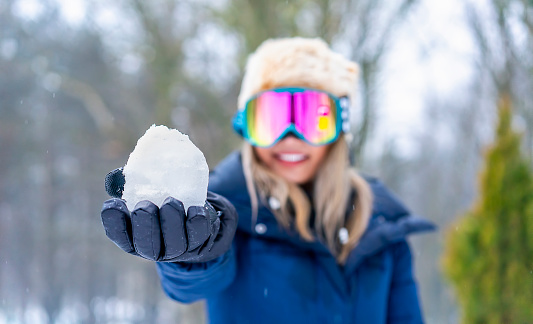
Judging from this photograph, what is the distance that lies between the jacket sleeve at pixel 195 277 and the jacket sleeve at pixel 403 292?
2.29 feet

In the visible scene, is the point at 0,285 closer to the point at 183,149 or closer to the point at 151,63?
the point at 151,63

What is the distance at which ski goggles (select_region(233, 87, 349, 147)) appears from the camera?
1.66m

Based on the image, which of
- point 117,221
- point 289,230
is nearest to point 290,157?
point 289,230

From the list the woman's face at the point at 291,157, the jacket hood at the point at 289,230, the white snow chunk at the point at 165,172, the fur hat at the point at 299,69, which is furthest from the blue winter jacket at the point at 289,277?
the white snow chunk at the point at 165,172

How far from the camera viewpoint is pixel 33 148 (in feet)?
41.2

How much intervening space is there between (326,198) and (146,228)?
3.50ft

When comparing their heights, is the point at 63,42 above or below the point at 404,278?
above

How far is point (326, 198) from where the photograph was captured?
5.95 feet

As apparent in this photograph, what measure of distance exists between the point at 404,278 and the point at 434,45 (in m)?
5.40

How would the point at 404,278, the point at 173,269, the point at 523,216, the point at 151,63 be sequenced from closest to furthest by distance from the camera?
the point at 173,269, the point at 404,278, the point at 523,216, the point at 151,63

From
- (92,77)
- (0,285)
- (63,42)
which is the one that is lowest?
(0,285)

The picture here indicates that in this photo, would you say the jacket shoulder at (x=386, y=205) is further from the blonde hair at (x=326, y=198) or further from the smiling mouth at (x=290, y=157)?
the smiling mouth at (x=290, y=157)

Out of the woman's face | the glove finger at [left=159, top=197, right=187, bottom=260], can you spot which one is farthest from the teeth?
the glove finger at [left=159, top=197, right=187, bottom=260]

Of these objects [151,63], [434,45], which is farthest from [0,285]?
[434,45]
